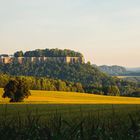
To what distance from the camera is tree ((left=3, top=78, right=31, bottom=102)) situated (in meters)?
92.9

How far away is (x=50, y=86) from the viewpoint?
151m

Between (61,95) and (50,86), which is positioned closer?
(61,95)

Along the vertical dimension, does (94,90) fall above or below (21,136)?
below

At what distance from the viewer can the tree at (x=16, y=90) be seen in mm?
92938

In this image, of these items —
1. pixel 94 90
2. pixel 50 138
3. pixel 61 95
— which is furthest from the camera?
Result: pixel 94 90

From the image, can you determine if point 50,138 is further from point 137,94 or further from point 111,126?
point 137,94

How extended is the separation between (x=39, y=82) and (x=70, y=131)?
143m

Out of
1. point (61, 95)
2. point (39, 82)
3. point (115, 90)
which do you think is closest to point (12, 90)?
point (61, 95)

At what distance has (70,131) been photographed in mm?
5059

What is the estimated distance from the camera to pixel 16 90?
311ft

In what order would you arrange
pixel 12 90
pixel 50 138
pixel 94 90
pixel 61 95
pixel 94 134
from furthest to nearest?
pixel 94 90 < pixel 61 95 < pixel 12 90 < pixel 94 134 < pixel 50 138

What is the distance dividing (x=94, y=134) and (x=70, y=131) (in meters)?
0.36

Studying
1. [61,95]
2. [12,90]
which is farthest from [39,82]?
[12,90]

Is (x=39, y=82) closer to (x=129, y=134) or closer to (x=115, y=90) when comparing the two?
(x=115, y=90)
